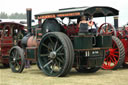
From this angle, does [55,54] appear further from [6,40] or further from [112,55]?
[6,40]

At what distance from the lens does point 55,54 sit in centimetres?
864

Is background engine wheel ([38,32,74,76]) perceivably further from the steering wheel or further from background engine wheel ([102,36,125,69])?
the steering wheel

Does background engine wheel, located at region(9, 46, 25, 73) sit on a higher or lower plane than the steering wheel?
lower

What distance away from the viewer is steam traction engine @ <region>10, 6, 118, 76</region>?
328 inches

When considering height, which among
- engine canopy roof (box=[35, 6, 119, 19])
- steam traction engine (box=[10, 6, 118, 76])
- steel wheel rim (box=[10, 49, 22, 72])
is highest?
engine canopy roof (box=[35, 6, 119, 19])

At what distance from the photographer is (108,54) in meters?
10.9

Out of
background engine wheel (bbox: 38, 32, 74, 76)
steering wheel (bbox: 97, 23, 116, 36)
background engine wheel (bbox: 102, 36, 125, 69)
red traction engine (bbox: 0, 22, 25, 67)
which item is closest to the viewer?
background engine wheel (bbox: 38, 32, 74, 76)

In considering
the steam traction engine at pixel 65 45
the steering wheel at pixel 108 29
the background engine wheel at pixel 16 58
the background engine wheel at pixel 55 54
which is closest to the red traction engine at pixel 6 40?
the background engine wheel at pixel 16 58

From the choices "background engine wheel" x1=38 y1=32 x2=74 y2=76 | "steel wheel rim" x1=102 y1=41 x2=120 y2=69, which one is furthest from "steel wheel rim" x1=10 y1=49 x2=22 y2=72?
"steel wheel rim" x1=102 y1=41 x2=120 y2=69

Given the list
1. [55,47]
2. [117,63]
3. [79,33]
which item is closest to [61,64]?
[55,47]

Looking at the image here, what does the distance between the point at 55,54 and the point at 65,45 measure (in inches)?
23.7

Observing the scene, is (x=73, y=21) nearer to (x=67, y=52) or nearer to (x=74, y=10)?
(x=74, y=10)

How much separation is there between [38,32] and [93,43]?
191 centimetres

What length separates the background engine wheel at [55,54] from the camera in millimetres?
8227
